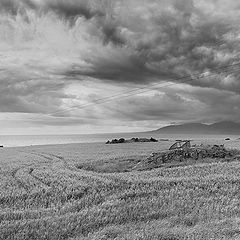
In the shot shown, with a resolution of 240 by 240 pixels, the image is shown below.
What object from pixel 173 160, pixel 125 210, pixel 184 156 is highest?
pixel 184 156

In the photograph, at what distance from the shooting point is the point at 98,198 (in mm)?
12922

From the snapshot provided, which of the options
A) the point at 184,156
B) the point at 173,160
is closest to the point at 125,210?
the point at 173,160

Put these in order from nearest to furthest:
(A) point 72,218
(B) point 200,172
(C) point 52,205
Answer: (A) point 72,218
(C) point 52,205
(B) point 200,172

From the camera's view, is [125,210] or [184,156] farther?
[184,156]

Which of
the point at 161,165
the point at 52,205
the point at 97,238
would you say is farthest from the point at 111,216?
the point at 161,165

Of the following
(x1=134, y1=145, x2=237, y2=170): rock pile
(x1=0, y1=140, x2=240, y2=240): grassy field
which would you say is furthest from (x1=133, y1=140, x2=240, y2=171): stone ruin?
(x1=0, y1=140, x2=240, y2=240): grassy field

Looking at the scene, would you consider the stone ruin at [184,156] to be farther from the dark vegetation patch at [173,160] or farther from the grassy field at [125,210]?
the grassy field at [125,210]

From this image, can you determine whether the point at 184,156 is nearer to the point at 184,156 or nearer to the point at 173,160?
the point at 184,156

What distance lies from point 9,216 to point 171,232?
538 cm

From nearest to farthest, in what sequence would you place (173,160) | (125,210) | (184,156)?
(125,210)
(173,160)
(184,156)

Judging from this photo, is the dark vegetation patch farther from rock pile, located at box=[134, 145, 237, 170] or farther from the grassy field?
the grassy field

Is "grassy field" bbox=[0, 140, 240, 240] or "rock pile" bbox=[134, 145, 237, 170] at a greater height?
"rock pile" bbox=[134, 145, 237, 170]

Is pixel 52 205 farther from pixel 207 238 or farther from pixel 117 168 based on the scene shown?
pixel 117 168

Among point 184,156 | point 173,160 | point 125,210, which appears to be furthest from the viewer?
point 184,156
